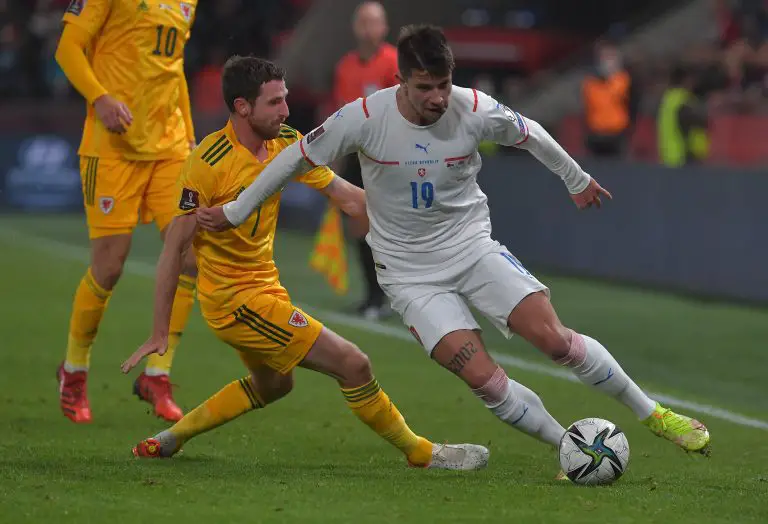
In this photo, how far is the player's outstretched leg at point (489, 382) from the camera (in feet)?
20.8

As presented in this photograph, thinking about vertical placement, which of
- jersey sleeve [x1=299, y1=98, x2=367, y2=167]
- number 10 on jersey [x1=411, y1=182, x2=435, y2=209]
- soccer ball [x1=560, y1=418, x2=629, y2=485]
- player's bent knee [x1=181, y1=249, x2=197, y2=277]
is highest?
jersey sleeve [x1=299, y1=98, x2=367, y2=167]

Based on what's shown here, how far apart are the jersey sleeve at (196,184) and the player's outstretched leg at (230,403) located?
2.61 feet

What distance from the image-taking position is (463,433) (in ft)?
25.8

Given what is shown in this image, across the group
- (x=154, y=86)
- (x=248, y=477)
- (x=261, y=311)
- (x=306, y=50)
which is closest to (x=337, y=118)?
(x=261, y=311)

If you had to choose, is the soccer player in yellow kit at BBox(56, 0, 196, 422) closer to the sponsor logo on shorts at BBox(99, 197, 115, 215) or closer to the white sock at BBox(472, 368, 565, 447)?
the sponsor logo on shorts at BBox(99, 197, 115, 215)

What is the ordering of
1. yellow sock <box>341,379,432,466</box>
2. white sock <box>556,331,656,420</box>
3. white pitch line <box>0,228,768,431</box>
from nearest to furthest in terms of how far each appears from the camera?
white sock <box>556,331,656,420</box>
yellow sock <box>341,379,432,466</box>
white pitch line <box>0,228,768,431</box>

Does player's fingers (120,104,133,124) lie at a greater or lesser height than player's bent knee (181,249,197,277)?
greater

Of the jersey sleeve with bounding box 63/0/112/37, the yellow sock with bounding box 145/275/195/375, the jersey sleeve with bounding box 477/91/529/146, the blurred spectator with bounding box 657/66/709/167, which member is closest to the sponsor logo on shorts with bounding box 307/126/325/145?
the jersey sleeve with bounding box 477/91/529/146

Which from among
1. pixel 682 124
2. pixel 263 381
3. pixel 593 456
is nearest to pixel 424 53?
pixel 263 381

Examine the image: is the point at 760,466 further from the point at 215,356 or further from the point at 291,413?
the point at 215,356

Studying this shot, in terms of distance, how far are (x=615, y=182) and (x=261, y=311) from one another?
956cm

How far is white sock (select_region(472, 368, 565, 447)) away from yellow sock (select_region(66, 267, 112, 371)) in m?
2.42

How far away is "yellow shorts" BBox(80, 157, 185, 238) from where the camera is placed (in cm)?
796

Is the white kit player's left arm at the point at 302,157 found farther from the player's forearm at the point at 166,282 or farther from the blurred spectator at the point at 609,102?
the blurred spectator at the point at 609,102
